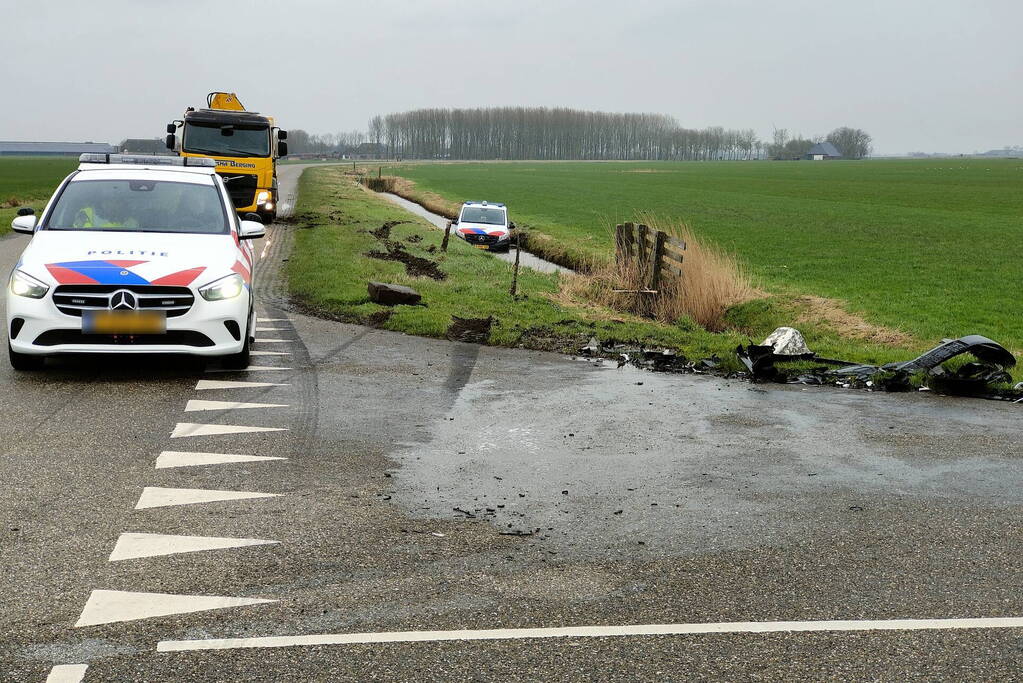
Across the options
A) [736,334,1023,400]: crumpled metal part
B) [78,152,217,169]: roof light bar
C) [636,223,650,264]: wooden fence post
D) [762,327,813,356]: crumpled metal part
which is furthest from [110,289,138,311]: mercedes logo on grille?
[636,223,650,264]: wooden fence post

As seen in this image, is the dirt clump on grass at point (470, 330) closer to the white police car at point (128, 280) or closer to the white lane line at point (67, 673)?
the white police car at point (128, 280)

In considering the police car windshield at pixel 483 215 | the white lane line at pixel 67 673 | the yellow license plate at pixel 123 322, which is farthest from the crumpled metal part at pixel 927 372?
the police car windshield at pixel 483 215

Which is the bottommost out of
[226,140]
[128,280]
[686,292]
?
[686,292]

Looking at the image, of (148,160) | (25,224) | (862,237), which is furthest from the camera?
(862,237)

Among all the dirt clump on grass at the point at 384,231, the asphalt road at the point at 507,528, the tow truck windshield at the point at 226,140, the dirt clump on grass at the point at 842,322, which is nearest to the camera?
the asphalt road at the point at 507,528

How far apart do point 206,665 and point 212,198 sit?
787 centimetres

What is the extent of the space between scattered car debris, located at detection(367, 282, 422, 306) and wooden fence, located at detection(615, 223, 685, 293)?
610cm

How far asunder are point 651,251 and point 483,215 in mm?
12226

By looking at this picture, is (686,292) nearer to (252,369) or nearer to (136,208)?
(252,369)

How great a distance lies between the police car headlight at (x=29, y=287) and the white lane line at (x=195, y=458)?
9.58 feet

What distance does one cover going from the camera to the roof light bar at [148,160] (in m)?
12.0

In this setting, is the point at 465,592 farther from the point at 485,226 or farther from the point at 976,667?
the point at 485,226

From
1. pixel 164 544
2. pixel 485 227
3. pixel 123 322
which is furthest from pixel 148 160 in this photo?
pixel 485 227

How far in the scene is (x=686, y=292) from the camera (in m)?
19.3
